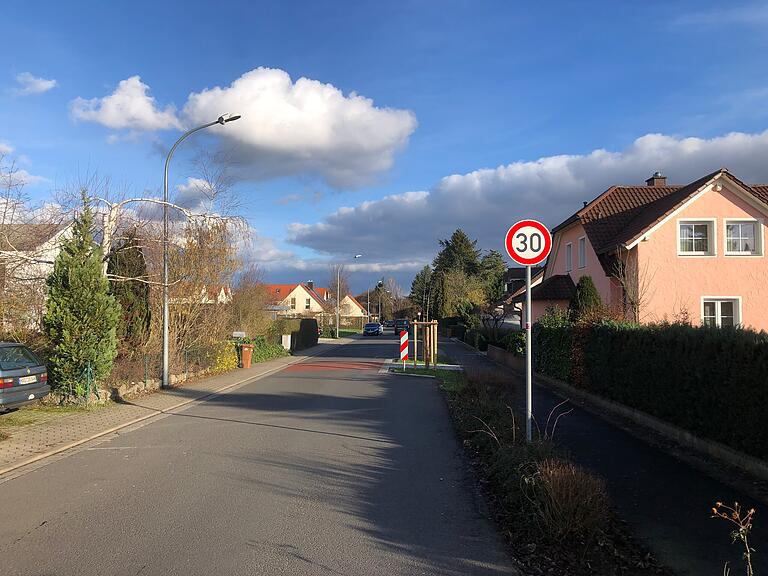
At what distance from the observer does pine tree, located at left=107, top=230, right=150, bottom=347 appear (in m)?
17.6

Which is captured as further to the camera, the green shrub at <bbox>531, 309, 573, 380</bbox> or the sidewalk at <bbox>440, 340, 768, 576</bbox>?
the green shrub at <bbox>531, 309, 573, 380</bbox>

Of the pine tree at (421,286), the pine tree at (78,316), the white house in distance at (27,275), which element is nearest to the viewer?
the pine tree at (78,316)

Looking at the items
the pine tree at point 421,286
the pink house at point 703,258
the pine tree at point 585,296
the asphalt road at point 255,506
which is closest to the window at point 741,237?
the pink house at point 703,258

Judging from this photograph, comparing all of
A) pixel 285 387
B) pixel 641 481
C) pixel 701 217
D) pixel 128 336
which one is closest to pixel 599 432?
pixel 641 481

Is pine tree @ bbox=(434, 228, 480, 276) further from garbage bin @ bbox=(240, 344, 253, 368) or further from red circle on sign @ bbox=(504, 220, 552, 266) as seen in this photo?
red circle on sign @ bbox=(504, 220, 552, 266)

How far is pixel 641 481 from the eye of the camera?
7.04 meters

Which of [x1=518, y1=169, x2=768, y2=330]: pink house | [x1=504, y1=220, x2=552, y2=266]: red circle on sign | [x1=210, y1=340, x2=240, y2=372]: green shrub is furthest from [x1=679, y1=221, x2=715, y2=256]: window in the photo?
[x1=210, y1=340, x2=240, y2=372]: green shrub

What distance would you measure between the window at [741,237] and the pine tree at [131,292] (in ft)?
66.4

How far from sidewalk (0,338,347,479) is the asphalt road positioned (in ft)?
1.77

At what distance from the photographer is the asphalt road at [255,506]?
15.7 feet

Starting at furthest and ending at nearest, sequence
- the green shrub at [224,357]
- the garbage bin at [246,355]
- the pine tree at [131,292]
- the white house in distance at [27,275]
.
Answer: the garbage bin at [246,355] → the green shrub at [224,357] → the pine tree at [131,292] → the white house in distance at [27,275]

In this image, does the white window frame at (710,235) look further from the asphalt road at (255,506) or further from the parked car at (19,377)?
the parked car at (19,377)

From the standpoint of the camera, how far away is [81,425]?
11.4 meters

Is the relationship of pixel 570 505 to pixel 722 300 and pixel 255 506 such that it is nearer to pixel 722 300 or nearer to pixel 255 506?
pixel 255 506
